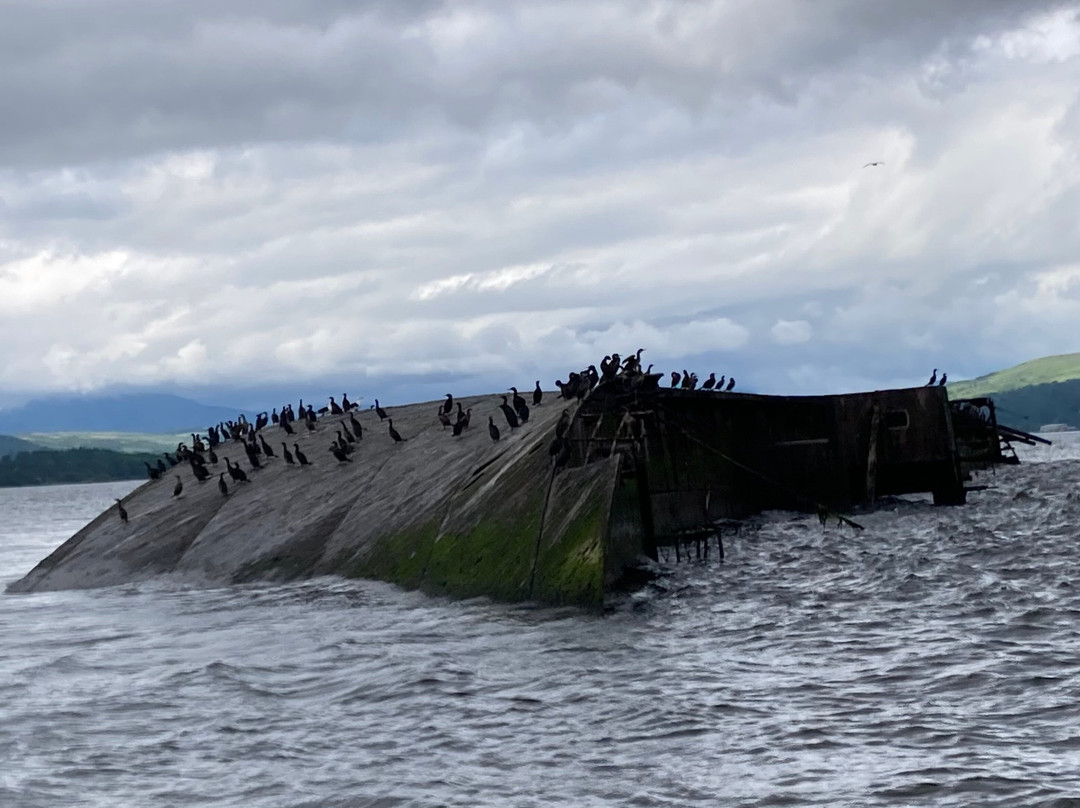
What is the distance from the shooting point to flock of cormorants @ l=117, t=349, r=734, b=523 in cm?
2686

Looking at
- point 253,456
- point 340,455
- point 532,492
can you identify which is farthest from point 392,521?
point 253,456

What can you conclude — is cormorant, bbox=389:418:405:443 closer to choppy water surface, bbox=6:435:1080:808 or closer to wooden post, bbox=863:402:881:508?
choppy water surface, bbox=6:435:1080:808

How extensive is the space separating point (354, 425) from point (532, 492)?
643 inches

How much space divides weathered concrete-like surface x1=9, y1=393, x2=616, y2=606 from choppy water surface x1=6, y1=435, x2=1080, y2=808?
94cm

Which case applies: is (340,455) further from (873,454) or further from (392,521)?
(873,454)

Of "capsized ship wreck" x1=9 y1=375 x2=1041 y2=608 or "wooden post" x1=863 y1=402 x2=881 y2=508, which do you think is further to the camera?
"wooden post" x1=863 y1=402 x2=881 y2=508

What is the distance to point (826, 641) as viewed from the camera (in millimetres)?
18266

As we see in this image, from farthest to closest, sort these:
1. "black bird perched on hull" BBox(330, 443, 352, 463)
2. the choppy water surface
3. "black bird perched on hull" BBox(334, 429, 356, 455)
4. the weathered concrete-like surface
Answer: "black bird perched on hull" BBox(334, 429, 356, 455)
"black bird perched on hull" BBox(330, 443, 352, 463)
the weathered concrete-like surface
the choppy water surface

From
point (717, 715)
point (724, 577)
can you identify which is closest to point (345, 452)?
point (724, 577)

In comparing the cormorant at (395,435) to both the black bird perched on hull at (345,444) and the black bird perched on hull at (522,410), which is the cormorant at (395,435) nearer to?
the black bird perched on hull at (345,444)

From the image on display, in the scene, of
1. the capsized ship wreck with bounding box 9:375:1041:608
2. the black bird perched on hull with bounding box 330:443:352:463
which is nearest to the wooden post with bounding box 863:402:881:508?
the capsized ship wreck with bounding box 9:375:1041:608

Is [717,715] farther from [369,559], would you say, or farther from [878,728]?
[369,559]

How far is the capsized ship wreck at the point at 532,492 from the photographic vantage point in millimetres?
22698

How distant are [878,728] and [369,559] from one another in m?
16.7
